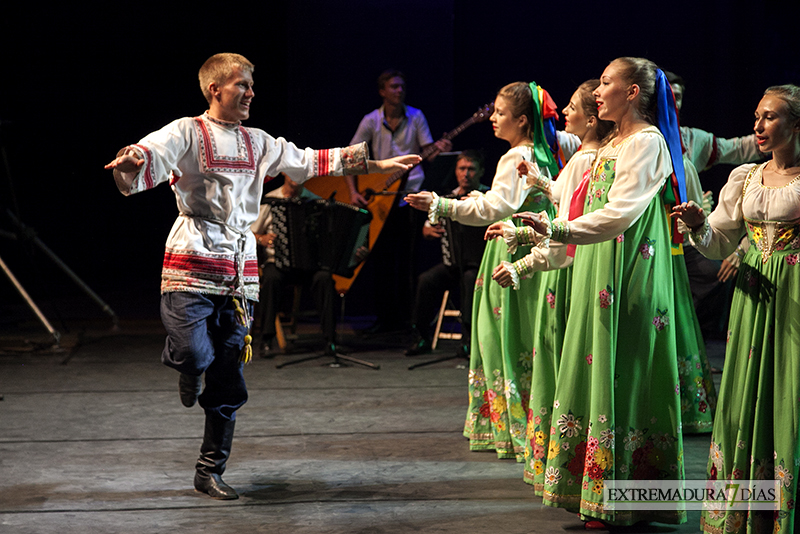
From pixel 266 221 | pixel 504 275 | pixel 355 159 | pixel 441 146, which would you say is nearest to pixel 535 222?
pixel 504 275

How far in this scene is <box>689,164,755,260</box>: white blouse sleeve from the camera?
257 cm

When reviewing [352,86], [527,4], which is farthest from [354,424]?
Result: [527,4]

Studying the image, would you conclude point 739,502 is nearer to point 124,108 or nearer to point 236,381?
point 236,381

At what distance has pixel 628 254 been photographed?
A: 8.75 ft

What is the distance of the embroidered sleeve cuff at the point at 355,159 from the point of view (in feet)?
10.9

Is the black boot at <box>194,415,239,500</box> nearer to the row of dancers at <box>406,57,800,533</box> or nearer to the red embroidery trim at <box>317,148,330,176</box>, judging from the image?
the red embroidery trim at <box>317,148,330,176</box>

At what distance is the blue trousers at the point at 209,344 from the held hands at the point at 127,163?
484mm

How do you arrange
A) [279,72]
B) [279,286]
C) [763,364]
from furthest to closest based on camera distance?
[279,72] < [279,286] < [763,364]

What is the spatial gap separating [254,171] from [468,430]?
1535 mm

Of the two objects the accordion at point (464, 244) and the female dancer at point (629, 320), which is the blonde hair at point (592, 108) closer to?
the female dancer at point (629, 320)

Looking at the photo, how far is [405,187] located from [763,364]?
4.31 m

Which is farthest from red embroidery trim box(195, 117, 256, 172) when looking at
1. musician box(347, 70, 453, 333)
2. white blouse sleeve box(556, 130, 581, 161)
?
musician box(347, 70, 453, 333)

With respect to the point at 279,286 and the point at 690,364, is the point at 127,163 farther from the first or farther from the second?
the point at 279,286

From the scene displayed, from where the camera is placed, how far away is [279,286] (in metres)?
5.85
